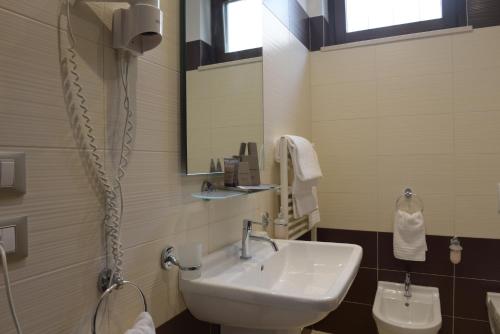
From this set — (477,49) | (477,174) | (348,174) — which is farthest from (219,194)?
(477,49)

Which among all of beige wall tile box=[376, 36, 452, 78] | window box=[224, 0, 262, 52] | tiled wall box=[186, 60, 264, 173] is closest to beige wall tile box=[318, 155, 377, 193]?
beige wall tile box=[376, 36, 452, 78]

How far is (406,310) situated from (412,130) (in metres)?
1.12

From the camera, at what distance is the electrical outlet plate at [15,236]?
652mm

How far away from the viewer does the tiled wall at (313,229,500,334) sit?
2105 mm

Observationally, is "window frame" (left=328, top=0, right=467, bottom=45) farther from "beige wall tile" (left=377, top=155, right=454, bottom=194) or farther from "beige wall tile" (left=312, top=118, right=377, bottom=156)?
"beige wall tile" (left=377, top=155, right=454, bottom=194)

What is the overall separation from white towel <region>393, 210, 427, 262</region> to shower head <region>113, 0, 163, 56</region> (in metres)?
1.87

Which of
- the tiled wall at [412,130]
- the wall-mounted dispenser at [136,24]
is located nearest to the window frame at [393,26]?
the tiled wall at [412,130]

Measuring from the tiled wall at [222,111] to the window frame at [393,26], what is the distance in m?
1.09

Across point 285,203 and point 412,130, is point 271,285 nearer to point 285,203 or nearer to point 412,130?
point 285,203

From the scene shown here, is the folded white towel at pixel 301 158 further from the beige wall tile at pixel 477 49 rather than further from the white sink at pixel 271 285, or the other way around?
the beige wall tile at pixel 477 49

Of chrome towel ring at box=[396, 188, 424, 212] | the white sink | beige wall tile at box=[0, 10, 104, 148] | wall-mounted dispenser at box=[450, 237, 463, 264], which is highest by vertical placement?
beige wall tile at box=[0, 10, 104, 148]

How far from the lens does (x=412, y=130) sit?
225cm

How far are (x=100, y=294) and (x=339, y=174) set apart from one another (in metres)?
1.88

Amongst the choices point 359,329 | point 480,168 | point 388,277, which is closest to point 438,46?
point 480,168
